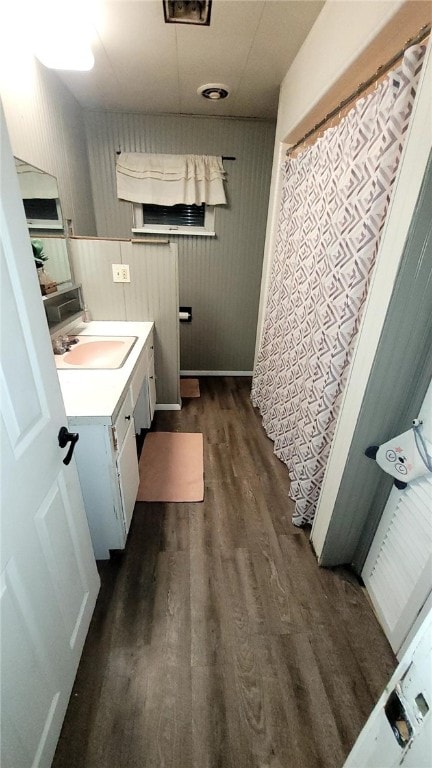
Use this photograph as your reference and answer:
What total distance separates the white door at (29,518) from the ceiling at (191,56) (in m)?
1.63

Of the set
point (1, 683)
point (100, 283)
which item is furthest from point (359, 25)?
point (1, 683)

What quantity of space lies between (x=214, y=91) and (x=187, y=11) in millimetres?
807

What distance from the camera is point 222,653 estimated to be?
117 centimetres

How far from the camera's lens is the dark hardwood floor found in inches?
37.6

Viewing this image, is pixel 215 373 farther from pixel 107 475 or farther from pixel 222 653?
pixel 222 653

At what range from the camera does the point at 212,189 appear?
2.79 meters

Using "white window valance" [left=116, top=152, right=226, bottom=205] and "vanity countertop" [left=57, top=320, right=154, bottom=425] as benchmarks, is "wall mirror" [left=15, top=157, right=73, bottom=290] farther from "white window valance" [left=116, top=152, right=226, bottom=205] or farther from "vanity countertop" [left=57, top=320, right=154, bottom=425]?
"white window valance" [left=116, top=152, right=226, bottom=205]

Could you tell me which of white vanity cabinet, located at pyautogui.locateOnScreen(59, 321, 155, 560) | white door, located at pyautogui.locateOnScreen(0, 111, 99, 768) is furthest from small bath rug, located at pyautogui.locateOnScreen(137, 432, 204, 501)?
white door, located at pyautogui.locateOnScreen(0, 111, 99, 768)

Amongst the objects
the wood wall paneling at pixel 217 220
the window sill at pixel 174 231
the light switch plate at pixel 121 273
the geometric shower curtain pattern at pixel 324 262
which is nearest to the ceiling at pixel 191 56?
the wood wall paneling at pixel 217 220

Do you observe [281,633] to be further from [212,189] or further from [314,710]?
[212,189]

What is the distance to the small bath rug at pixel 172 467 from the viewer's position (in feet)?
6.23

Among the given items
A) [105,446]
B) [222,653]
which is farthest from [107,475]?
[222,653]

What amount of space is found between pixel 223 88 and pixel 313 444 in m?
2.57

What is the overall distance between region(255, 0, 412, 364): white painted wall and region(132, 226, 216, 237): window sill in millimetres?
927
